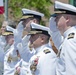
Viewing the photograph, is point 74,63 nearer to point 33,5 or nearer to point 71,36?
point 71,36

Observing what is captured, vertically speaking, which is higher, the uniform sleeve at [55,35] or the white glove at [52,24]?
the white glove at [52,24]

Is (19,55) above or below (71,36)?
below

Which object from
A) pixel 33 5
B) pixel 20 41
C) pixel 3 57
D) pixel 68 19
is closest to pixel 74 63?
pixel 68 19

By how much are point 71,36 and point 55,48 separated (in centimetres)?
122

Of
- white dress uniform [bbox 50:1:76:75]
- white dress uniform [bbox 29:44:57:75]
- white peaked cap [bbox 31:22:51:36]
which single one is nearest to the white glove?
white peaked cap [bbox 31:22:51:36]

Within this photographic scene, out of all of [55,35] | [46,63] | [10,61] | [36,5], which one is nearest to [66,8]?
[55,35]

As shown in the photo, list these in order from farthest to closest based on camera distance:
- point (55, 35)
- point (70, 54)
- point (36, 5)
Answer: point (36, 5) → point (55, 35) → point (70, 54)

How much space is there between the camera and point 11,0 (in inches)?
529

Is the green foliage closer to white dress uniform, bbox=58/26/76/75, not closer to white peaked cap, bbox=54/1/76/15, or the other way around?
white peaked cap, bbox=54/1/76/15

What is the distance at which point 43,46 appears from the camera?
6.59 metres

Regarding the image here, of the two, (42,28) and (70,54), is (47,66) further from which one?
(70,54)

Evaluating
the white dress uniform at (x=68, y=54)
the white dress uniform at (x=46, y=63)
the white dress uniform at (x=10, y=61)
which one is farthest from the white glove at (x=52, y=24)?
the white dress uniform at (x=10, y=61)

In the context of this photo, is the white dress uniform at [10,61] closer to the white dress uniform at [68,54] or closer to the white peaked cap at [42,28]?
the white peaked cap at [42,28]

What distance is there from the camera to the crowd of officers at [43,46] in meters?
5.50
